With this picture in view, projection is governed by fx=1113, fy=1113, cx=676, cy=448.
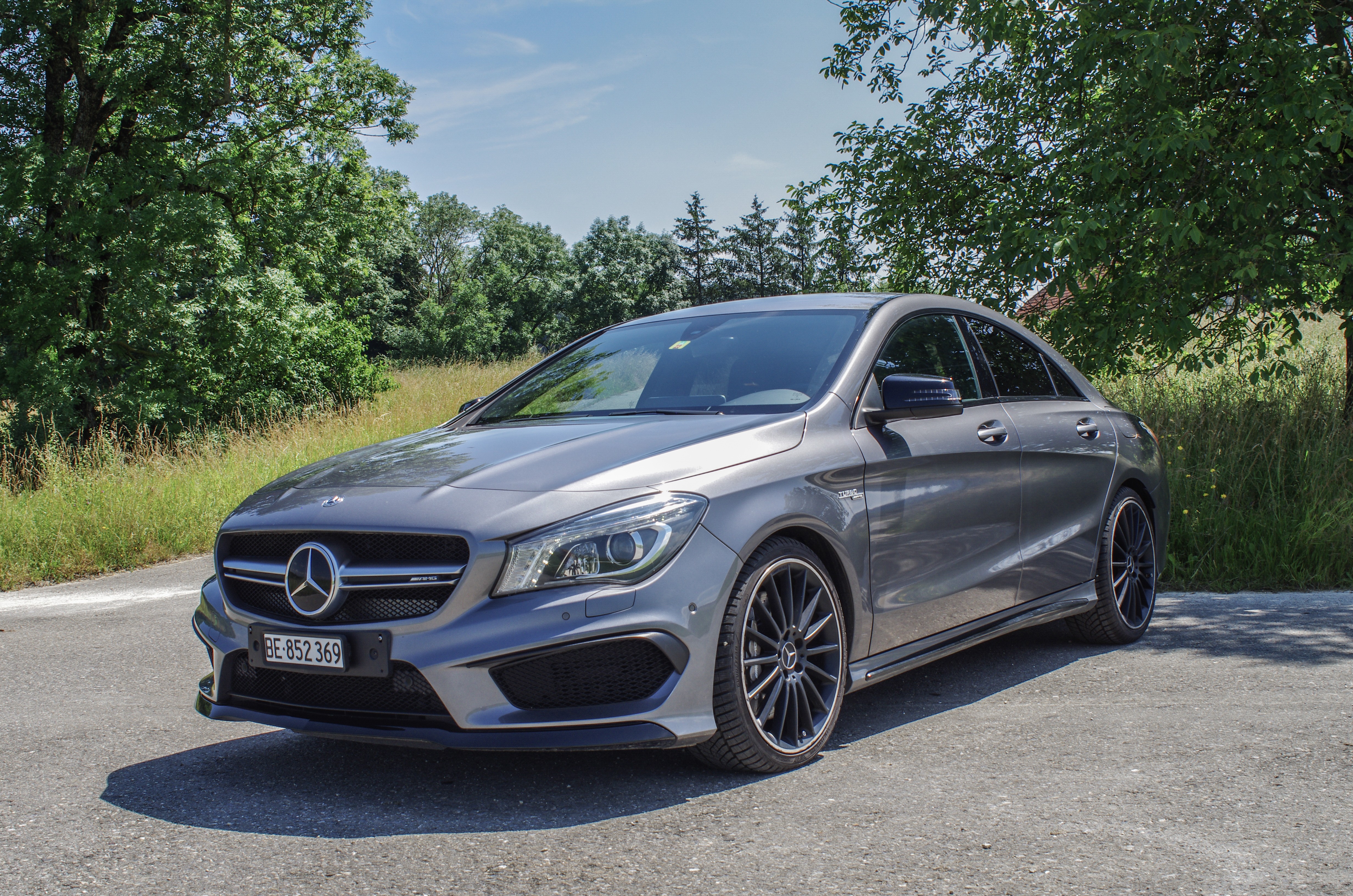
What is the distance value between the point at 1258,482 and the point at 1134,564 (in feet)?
10.6

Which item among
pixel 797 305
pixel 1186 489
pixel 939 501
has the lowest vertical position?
pixel 1186 489

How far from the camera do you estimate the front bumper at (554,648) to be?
10.3 feet

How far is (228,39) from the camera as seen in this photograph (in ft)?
66.4

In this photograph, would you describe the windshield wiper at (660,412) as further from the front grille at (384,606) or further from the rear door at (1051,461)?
the rear door at (1051,461)

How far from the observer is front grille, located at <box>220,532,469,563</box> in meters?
3.24

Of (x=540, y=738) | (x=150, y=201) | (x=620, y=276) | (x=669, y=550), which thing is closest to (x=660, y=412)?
(x=669, y=550)

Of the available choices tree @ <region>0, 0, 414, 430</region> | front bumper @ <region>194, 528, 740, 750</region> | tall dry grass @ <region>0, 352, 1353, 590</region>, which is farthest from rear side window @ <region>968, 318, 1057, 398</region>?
tree @ <region>0, 0, 414, 430</region>

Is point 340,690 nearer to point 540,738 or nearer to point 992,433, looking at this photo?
point 540,738

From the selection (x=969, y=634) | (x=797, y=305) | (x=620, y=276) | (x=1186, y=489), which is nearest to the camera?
(x=969, y=634)

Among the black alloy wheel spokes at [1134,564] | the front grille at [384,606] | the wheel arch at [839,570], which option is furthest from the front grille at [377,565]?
the black alloy wheel spokes at [1134,564]

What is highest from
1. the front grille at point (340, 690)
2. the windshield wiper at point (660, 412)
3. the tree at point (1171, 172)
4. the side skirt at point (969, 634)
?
the tree at point (1171, 172)

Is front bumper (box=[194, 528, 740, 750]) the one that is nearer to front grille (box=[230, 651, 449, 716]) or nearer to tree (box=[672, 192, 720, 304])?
front grille (box=[230, 651, 449, 716])

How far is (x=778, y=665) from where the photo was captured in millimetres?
3578

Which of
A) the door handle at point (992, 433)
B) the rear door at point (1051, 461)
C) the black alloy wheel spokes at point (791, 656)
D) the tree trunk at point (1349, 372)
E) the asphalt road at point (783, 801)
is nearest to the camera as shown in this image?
the asphalt road at point (783, 801)
